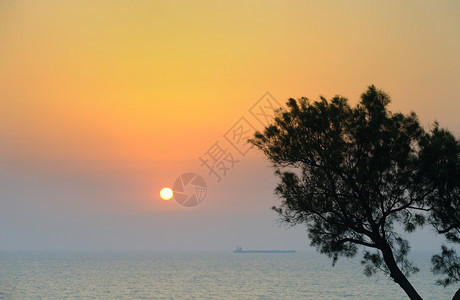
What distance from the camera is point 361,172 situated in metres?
18.6

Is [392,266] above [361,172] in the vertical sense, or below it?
below

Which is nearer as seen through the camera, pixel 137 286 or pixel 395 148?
pixel 395 148

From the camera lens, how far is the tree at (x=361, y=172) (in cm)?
1878

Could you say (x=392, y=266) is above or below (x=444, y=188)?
below

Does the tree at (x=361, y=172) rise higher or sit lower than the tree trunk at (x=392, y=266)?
higher

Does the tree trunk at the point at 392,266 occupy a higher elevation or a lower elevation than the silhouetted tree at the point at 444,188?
lower

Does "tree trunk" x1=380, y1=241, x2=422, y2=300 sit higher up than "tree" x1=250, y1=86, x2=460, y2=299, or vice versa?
"tree" x1=250, y1=86, x2=460, y2=299

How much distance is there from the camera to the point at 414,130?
19.0 metres

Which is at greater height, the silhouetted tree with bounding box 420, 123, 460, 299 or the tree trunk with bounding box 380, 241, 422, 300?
the silhouetted tree with bounding box 420, 123, 460, 299

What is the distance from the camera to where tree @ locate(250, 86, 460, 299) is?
61.6 ft

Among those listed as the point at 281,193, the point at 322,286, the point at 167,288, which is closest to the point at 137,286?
the point at 167,288

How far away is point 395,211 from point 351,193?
1.69 m

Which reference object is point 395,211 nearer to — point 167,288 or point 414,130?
point 414,130

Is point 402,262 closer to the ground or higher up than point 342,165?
closer to the ground
